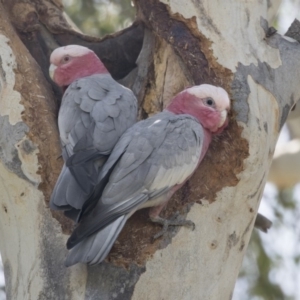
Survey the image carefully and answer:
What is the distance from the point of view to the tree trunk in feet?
9.93

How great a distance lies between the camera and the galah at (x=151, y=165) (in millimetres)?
2797

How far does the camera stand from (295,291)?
636 centimetres

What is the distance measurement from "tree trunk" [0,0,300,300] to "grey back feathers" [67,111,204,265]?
0.18 m

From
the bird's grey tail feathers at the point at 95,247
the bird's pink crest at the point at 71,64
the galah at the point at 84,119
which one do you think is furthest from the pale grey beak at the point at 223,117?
the bird's pink crest at the point at 71,64

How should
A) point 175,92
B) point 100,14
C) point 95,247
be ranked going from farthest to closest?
point 100,14
point 175,92
point 95,247

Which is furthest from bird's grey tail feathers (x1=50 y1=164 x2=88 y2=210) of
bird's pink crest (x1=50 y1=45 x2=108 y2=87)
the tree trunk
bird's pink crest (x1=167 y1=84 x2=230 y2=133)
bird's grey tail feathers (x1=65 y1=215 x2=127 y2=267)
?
bird's pink crest (x1=50 y1=45 x2=108 y2=87)

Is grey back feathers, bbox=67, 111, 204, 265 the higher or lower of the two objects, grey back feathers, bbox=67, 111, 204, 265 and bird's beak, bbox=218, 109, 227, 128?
the lower

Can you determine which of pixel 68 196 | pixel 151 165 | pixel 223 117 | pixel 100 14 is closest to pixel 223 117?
pixel 223 117

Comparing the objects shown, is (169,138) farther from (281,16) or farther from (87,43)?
(281,16)

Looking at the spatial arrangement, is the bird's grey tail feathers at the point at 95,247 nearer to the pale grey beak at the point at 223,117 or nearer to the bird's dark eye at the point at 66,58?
the pale grey beak at the point at 223,117

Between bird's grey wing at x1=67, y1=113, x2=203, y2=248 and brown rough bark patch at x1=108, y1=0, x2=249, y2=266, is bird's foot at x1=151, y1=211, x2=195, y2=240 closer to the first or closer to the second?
brown rough bark patch at x1=108, y1=0, x2=249, y2=266

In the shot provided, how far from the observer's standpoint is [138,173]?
2947 mm

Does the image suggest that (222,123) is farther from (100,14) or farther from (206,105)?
(100,14)

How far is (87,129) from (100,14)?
371cm
